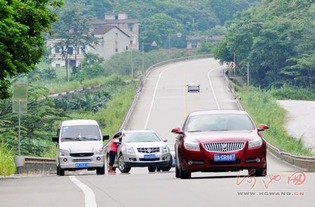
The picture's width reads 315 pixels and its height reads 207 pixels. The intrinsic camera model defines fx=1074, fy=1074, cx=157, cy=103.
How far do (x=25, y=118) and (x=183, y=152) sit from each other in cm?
3650

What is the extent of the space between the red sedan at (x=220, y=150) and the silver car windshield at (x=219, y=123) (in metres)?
0.02

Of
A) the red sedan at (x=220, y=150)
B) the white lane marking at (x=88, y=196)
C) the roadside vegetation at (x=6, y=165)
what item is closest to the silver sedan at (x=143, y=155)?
the roadside vegetation at (x=6, y=165)

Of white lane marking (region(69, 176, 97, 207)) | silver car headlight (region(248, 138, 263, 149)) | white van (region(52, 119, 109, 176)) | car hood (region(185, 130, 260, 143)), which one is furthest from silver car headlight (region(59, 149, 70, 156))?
white lane marking (region(69, 176, 97, 207))

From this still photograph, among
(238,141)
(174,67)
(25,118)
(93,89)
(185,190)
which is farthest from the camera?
(174,67)

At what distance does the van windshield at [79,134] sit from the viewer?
36719 mm

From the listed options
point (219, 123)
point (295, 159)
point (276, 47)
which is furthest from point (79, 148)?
point (276, 47)

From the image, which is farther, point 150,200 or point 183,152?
point 183,152

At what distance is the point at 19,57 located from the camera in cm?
3284

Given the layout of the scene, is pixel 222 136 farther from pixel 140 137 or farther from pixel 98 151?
pixel 140 137

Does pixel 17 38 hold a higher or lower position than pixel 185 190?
higher

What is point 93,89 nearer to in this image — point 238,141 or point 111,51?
point 111,51

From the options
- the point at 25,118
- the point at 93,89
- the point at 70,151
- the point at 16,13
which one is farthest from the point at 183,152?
the point at 93,89

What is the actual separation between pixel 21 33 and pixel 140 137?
31.1ft

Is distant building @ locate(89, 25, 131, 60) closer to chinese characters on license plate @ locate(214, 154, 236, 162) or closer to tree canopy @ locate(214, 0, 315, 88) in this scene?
tree canopy @ locate(214, 0, 315, 88)
